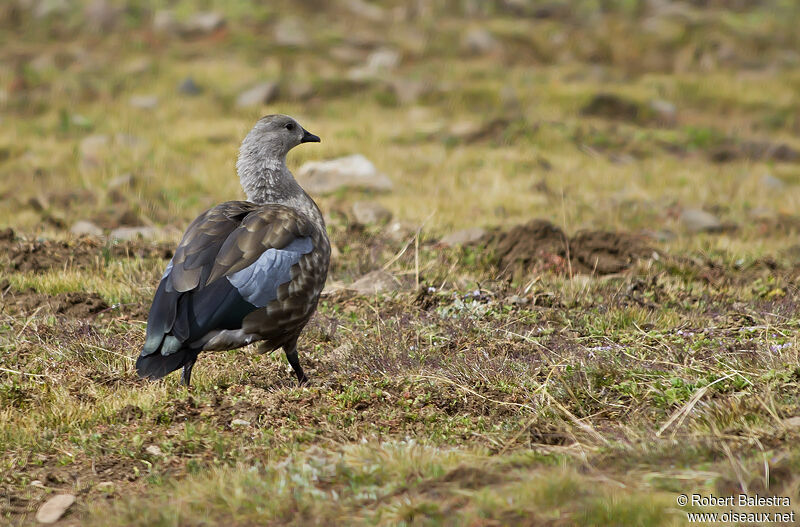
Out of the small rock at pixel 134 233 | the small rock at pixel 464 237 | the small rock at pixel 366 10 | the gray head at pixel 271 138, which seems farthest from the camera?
the small rock at pixel 366 10

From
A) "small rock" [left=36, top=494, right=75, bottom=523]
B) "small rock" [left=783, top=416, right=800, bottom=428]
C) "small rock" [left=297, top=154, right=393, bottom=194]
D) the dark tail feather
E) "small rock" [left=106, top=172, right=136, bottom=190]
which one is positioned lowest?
"small rock" [left=297, top=154, right=393, bottom=194]

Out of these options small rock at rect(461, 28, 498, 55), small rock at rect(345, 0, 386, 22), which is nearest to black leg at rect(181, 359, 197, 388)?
small rock at rect(461, 28, 498, 55)

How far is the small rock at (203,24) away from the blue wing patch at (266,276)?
13619mm

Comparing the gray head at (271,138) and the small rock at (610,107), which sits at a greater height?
the gray head at (271,138)

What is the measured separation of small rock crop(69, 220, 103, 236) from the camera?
9188 mm

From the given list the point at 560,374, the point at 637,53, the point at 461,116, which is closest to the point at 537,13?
the point at 637,53

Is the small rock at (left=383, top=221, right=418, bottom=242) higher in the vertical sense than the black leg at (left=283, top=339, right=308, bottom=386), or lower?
lower

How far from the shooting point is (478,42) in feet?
59.6

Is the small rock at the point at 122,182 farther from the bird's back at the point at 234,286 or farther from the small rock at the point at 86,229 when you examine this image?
the bird's back at the point at 234,286

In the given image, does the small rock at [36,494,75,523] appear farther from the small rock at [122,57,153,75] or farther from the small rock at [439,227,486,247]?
the small rock at [122,57,153,75]

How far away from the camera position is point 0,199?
34.3 ft

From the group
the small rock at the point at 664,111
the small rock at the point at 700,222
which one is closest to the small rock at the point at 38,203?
the small rock at the point at 700,222

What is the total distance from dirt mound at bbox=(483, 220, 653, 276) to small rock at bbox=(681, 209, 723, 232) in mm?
1498

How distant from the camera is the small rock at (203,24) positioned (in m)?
18.1
